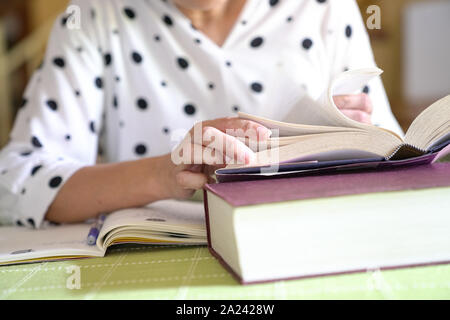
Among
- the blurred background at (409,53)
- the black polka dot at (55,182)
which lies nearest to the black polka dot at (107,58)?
the black polka dot at (55,182)

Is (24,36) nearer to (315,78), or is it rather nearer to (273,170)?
(315,78)

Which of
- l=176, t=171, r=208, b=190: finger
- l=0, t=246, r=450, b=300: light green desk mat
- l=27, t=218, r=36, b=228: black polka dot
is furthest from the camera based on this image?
l=27, t=218, r=36, b=228: black polka dot

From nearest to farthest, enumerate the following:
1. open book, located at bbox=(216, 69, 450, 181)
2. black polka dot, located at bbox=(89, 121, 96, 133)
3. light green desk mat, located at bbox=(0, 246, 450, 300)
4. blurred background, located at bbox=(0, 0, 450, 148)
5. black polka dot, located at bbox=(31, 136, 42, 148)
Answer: light green desk mat, located at bbox=(0, 246, 450, 300)
open book, located at bbox=(216, 69, 450, 181)
black polka dot, located at bbox=(31, 136, 42, 148)
black polka dot, located at bbox=(89, 121, 96, 133)
blurred background, located at bbox=(0, 0, 450, 148)

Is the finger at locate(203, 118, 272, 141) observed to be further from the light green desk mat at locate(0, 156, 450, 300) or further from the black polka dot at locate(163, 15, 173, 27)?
the black polka dot at locate(163, 15, 173, 27)

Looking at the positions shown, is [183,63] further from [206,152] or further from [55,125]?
[206,152]

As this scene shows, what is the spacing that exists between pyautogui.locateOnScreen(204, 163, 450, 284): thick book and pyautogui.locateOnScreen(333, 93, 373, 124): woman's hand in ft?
0.98

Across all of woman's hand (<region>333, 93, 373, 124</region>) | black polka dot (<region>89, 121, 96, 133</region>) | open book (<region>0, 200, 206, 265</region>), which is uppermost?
woman's hand (<region>333, 93, 373, 124</region>)

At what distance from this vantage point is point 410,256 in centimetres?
46

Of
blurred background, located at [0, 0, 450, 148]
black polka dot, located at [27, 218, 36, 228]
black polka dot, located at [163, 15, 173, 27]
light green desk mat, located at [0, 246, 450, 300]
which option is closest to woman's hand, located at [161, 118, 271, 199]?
light green desk mat, located at [0, 246, 450, 300]

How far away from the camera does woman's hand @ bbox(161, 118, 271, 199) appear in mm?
536

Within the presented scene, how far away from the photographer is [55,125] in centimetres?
91

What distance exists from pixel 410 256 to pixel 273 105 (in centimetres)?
61

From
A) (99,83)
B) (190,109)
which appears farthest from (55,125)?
(190,109)

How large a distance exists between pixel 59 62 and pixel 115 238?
1.69 feet
